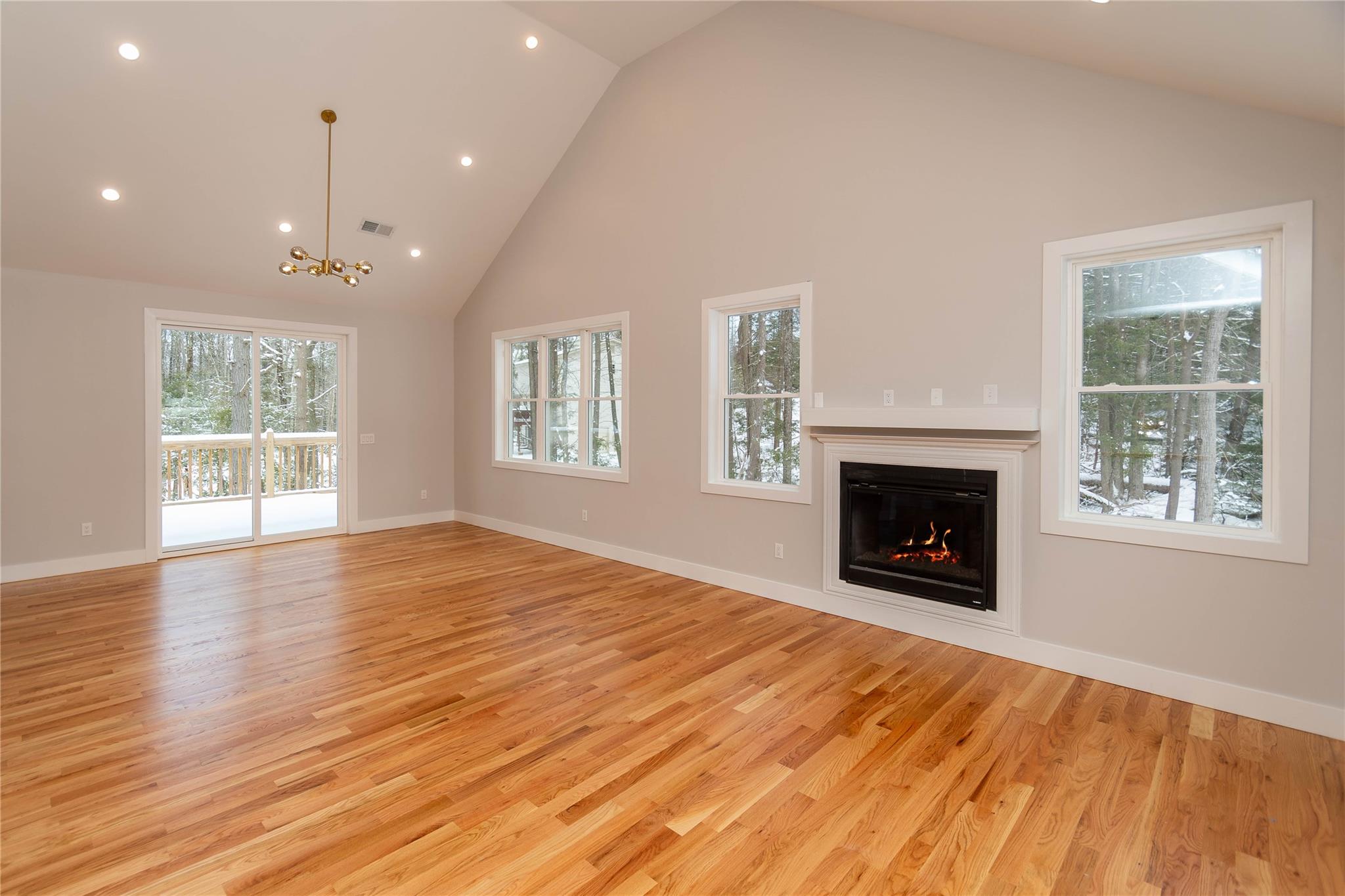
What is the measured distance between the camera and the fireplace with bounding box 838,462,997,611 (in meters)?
3.63

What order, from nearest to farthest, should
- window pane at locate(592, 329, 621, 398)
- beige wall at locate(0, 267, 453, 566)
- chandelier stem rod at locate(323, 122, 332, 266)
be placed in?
chandelier stem rod at locate(323, 122, 332, 266) < beige wall at locate(0, 267, 453, 566) < window pane at locate(592, 329, 621, 398)

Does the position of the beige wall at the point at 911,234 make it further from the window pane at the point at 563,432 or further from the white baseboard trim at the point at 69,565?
the white baseboard trim at the point at 69,565

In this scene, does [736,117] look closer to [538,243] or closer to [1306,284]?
[538,243]

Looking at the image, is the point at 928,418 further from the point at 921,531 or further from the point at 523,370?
the point at 523,370

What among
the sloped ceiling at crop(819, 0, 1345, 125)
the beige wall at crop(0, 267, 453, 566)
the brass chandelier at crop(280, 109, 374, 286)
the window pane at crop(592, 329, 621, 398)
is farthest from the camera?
the window pane at crop(592, 329, 621, 398)

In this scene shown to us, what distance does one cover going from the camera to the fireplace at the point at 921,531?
363cm

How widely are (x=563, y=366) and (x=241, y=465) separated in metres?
3.28

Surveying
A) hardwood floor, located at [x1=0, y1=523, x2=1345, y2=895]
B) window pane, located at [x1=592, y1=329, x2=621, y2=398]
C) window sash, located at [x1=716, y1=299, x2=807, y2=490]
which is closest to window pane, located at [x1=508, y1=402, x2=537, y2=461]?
window pane, located at [x1=592, y1=329, x2=621, y2=398]

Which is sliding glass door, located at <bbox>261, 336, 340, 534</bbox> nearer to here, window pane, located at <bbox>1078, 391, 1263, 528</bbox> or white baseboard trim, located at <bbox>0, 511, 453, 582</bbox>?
white baseboard trim, located at <bbox>0, 511, 453, 582</bbox>

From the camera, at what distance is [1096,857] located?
6.46ft

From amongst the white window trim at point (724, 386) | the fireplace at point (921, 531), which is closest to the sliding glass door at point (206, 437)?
the white window trim at point (724, 386)

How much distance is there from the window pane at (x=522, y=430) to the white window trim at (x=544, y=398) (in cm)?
6

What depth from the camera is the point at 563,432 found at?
6617mm

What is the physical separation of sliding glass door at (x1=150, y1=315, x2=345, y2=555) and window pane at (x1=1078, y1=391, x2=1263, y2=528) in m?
6.87
